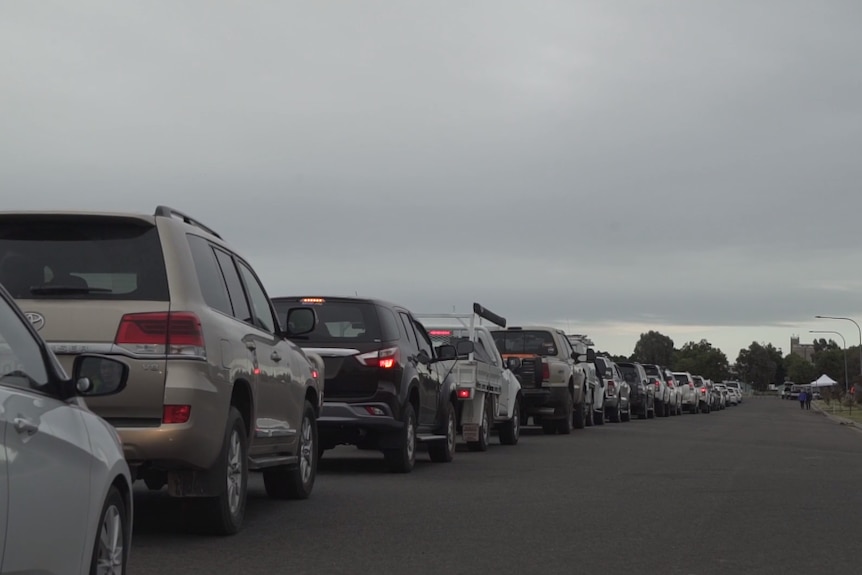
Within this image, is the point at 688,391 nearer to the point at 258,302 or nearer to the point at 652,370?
the point at 652,370

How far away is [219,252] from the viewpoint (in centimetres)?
939

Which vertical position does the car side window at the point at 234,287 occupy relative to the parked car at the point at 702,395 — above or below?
below

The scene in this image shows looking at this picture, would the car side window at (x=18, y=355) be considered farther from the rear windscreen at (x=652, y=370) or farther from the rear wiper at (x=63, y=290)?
the rear windscreen at (x=652, y=370)

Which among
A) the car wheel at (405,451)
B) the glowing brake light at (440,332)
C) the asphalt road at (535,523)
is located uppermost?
the glowing brake light at (440,332)

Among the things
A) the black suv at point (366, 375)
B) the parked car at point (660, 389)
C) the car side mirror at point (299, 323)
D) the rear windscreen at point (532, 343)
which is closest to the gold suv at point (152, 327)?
the car side mirror at point (299, 323)

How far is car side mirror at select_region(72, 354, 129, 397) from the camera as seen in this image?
5375 millimetres

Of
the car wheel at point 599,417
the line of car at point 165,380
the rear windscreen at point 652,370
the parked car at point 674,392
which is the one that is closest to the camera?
the line of car at point 165,380

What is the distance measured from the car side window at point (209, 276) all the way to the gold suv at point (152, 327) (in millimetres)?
16

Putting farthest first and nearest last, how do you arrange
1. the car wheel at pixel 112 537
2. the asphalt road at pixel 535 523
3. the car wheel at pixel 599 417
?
the car wheel at pixel 599 417
the asphalt road at pixel 535 523
the car wheel at pixel 112 537

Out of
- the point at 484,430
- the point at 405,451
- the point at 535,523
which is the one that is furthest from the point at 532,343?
the point at 535,523

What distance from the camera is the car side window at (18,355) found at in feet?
15.5

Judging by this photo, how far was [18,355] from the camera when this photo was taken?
4898 millimetres

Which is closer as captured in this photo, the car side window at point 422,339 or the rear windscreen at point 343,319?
the rear windscreen at point 343,319

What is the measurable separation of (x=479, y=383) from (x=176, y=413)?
1146 cm
